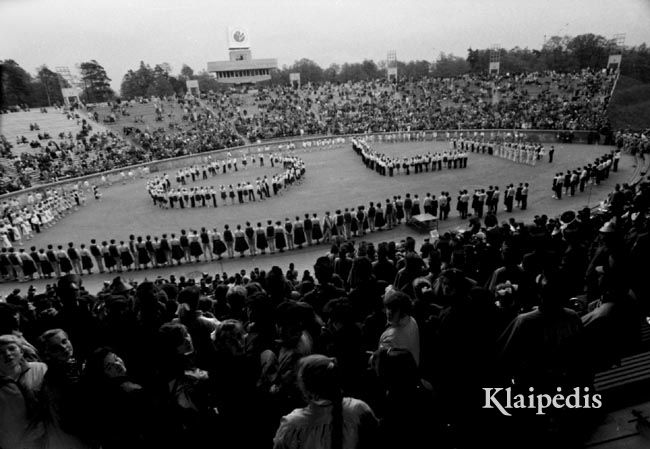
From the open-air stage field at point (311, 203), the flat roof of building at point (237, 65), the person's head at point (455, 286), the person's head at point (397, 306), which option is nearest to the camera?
the person's head at point (397, 306)

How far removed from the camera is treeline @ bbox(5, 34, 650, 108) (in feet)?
229

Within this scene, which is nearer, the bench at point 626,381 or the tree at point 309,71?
the bench at point 626,381

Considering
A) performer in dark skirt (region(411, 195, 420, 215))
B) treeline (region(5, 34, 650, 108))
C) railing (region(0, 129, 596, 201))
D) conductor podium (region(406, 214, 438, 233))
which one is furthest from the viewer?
treeline (region(5, 34, 650, 108))

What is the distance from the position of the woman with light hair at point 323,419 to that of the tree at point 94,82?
95687mm

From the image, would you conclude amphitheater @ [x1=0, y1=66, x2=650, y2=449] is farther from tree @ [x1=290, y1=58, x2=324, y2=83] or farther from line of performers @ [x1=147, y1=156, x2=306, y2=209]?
tree @ [x1=290, y1=58, x2=324, y2=83]

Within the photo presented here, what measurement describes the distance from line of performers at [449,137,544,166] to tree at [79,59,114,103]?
77.7m

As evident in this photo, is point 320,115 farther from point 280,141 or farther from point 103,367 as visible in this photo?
point 103,367

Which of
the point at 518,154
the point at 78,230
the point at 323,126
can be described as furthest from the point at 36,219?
the point at 323,126

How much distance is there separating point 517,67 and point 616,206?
88.9 meters

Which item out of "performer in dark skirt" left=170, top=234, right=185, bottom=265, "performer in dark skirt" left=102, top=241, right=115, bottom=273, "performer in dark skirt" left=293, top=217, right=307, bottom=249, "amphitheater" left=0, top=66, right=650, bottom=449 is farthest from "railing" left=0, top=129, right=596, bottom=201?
"performer in dark skirt" left=293, top=217, right=307, bottom=249

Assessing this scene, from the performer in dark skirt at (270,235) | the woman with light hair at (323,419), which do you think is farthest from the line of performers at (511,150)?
the woman with light hair at (323,419)

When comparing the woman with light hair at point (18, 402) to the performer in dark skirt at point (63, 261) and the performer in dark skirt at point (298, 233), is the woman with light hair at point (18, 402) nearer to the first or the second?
the performer in dark skirt at point (298, 233)

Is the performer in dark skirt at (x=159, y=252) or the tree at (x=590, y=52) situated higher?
the tree at (x=590, y=52)

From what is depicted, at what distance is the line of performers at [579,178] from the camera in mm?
19125
